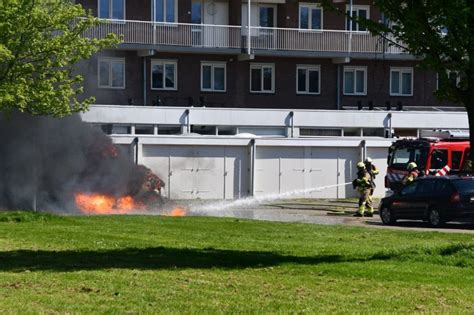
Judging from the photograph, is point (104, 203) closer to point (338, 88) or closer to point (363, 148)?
point (363, 148)

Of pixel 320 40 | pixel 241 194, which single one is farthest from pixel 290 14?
pixel 241 194

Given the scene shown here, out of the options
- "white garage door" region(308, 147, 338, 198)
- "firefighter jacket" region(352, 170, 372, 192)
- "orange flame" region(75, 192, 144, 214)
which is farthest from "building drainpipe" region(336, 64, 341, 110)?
"firefighter jacket" region(352, 170, 372, 192)

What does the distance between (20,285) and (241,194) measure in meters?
29.4

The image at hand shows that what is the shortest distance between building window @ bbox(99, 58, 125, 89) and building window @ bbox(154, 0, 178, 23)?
2.74 meters

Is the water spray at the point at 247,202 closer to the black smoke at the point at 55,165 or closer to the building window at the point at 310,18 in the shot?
the black smoke at the point at 55,165

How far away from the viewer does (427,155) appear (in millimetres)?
38562

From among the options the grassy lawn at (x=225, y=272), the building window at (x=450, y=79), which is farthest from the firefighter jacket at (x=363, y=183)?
the building window at (x=450, y=79)

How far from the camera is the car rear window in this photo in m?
27.5

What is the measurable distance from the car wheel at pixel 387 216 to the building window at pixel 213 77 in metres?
21.2

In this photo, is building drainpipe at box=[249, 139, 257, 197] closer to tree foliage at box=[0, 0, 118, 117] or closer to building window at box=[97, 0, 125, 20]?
building window at box=[97, 0, 125, 20]

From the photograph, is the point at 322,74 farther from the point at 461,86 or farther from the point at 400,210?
the point at 461,86

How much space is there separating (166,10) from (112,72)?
392 centimetres

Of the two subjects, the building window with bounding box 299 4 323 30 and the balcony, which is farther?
the building window with bounding box 299 4 323 30

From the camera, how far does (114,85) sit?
47.8 metres
